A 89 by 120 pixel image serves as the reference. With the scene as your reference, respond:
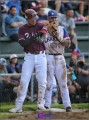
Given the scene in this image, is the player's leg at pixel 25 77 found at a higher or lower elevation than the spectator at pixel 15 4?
lower

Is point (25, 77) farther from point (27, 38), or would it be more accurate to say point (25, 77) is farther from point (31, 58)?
point (27, 38)

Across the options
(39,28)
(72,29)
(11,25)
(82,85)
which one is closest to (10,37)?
(11,25)

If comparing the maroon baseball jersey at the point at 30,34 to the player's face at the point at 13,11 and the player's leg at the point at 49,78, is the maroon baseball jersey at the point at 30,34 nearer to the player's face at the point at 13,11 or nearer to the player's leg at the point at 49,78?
the player's leg at the point at 49,78

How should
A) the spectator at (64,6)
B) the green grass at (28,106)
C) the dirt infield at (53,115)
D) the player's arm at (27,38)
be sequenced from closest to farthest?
the dirt infield at (53,115)
the player's arm at (27,38)
the green grass at (28,106)
the spectator at (64,6)

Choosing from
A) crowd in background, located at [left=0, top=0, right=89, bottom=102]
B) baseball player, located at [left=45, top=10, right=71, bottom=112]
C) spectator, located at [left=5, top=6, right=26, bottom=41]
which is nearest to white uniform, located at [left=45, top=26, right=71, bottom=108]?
baseball player, located at [left=45, top=10, right=71, bottom=112]

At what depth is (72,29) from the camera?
1487 centimetres

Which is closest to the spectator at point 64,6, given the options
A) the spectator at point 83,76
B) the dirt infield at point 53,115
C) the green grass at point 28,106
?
the spectator at point 83,76

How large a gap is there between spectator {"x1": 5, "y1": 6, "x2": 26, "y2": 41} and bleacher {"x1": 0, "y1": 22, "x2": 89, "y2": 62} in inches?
8.5

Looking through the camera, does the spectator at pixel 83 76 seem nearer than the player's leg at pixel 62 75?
No

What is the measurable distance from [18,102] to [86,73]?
3.31 m

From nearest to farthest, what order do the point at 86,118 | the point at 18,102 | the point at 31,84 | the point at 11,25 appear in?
the point at 86,118
the point at 18,102
the point at 31,84
the point at 11,25

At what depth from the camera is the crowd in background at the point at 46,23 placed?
41.2ft

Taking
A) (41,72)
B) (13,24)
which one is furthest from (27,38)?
(13,24)

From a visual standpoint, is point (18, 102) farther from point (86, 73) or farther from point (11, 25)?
point (11, 25)
